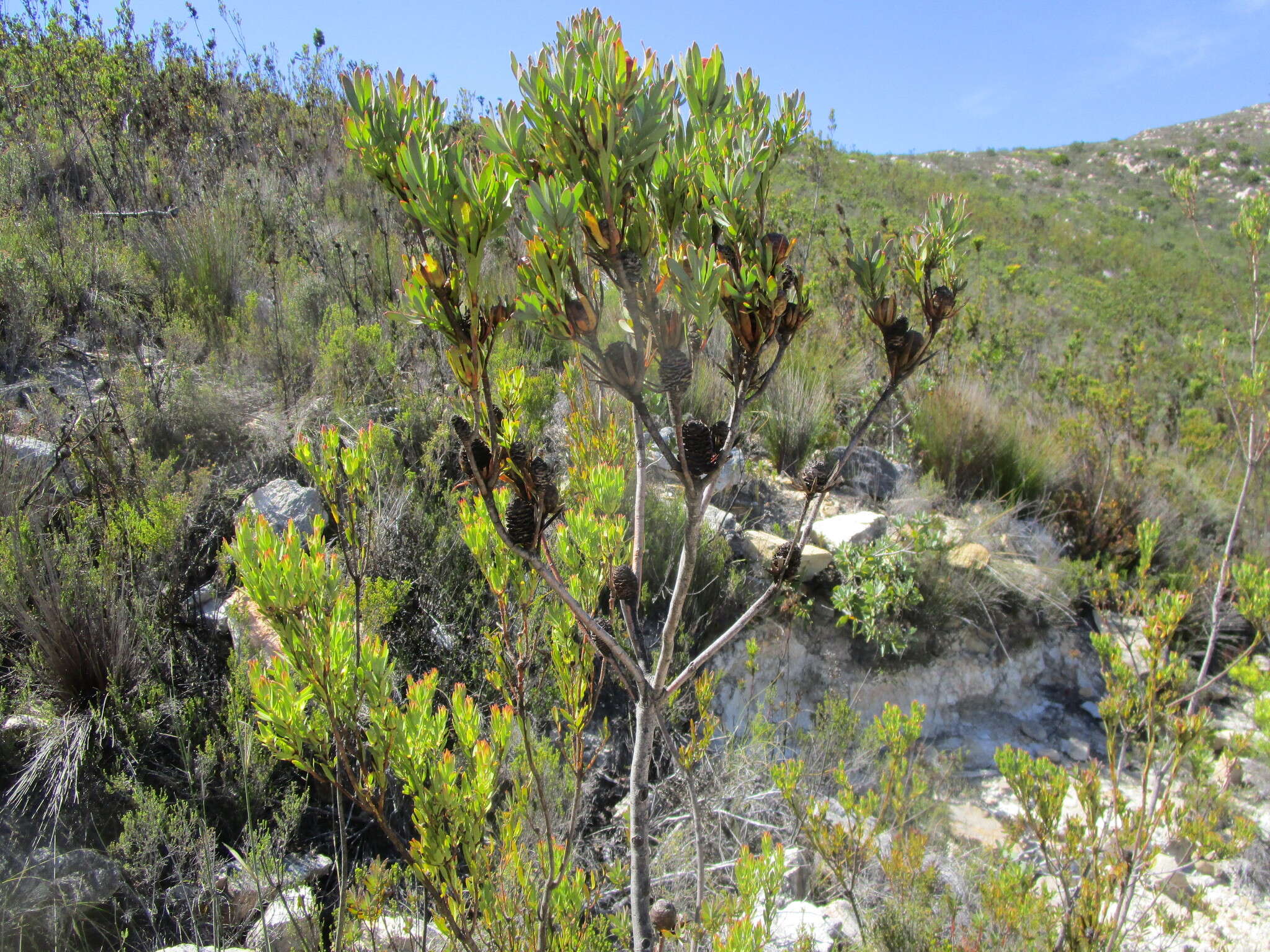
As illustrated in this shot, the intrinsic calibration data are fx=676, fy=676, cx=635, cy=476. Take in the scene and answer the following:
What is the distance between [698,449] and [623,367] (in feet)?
0.54

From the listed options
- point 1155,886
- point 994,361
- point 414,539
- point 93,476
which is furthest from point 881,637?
point 994,361

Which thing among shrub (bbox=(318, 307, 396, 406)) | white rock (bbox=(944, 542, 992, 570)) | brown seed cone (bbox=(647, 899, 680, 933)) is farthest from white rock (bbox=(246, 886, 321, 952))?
white rock (bbox=(944, 542, 992, 570))

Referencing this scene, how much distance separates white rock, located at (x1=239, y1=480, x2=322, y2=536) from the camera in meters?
3.11

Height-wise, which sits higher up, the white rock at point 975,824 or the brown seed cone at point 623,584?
the brown seed cone at point 623,584

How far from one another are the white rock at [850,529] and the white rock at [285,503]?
2.81 metres

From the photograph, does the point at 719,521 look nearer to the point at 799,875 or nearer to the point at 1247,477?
the point at 799,875

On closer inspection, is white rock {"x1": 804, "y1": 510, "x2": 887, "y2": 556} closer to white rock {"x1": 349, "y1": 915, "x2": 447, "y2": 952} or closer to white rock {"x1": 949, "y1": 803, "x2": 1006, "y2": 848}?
white rock {"x1": 949, "y1": 803, "x2": 1006, "y2": 848}

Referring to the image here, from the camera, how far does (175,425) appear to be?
11.8 feet

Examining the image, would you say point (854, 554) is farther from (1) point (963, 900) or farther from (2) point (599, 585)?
(2) point (599, 585)

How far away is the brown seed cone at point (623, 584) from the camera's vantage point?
1.29 meters

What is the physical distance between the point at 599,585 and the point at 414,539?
206 centimetres

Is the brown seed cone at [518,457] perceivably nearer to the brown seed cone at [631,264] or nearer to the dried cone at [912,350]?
the brown seed cone at [631,264]

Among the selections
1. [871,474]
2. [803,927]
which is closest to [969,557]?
[871,474]

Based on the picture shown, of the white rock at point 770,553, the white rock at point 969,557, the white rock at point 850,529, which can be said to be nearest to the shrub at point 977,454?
the white rock at point 969,557
